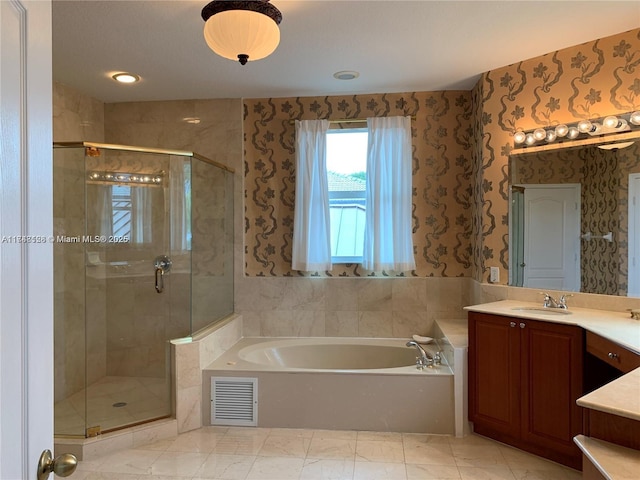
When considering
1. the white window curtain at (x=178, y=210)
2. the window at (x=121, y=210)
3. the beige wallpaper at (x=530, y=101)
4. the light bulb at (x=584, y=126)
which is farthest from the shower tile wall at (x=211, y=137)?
the light bulb at (x=584, y=126)

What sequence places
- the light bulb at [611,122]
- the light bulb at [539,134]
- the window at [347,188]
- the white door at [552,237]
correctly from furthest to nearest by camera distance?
the window at [347,188], the light bulb at [539,134], the white door at [552,237], the light bulb at [611,122]

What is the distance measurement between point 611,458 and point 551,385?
128 cm

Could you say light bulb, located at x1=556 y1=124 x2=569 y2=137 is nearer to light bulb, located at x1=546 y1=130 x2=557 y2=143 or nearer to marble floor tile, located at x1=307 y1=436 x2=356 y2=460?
light bulb, located at x1=546 y1=130 x2=557 y2=143

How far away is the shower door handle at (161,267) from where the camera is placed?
11.4ft

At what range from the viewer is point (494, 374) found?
277 centimetres

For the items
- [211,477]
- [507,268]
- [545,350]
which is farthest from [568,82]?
[211,477]

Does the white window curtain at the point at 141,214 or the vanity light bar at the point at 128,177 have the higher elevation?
the vanity light bar at the point at 128,177

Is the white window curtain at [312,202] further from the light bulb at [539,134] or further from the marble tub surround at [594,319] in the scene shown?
the light bulb at [539,134]

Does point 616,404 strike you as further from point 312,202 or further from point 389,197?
point 312,202

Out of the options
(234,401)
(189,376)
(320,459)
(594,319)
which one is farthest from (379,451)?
(594,319)

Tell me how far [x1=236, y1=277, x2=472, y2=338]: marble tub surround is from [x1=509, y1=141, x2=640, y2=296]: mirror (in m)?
0.78

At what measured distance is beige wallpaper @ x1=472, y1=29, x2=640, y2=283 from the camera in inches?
108

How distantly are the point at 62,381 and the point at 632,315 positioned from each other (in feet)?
12.0

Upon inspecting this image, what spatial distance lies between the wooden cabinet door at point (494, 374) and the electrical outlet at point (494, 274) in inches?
25.0
